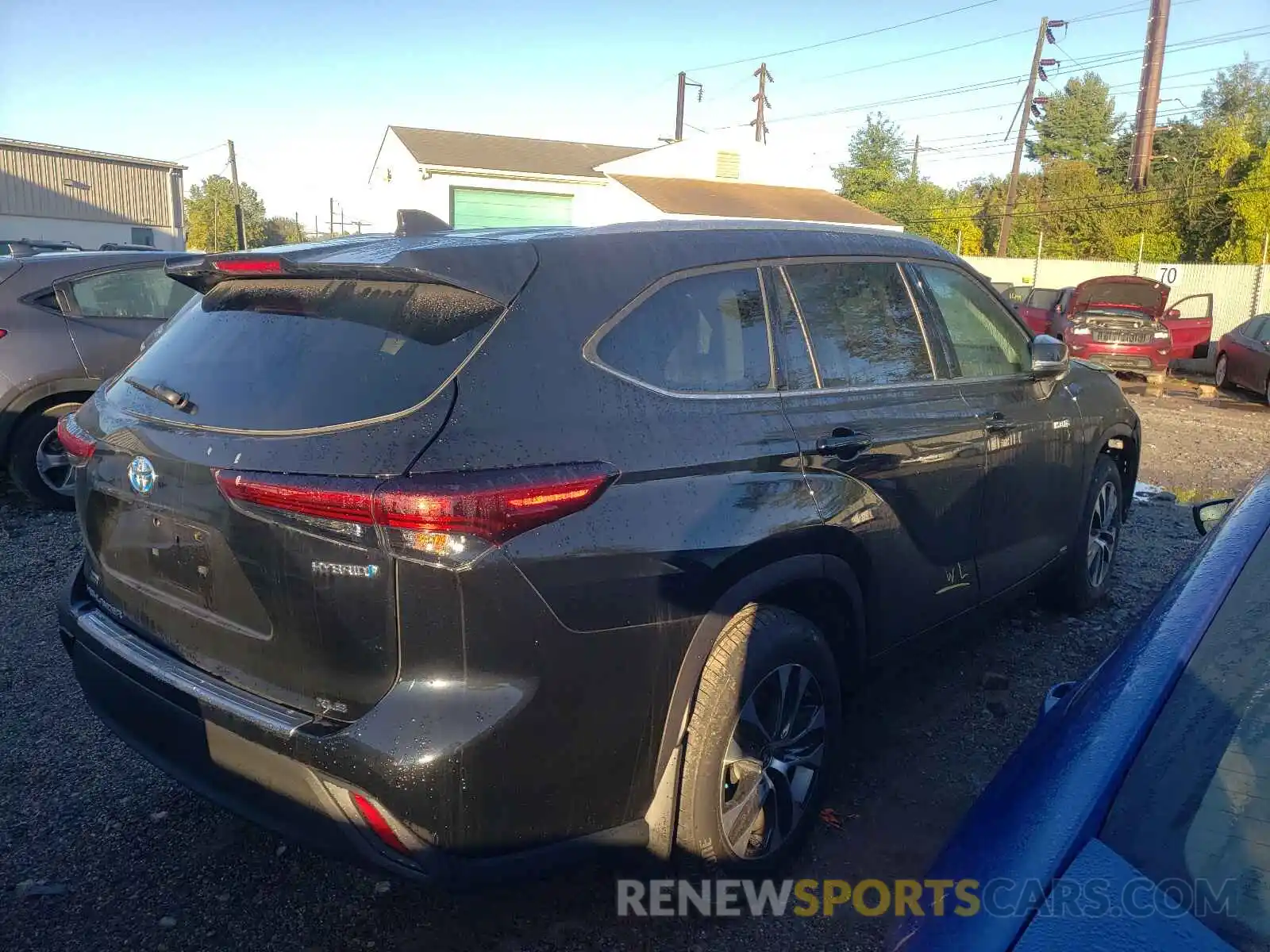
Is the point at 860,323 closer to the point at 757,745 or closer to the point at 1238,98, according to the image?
the point at 757,745

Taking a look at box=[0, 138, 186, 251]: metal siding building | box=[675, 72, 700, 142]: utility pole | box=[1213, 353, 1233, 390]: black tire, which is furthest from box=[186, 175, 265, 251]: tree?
box=[1213, 353, 1233, 390]: black tire

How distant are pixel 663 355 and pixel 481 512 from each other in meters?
0.78

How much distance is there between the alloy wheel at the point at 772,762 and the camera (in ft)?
8.93

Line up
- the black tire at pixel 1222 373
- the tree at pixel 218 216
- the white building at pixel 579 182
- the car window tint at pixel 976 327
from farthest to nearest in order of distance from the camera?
the tree at pixel 218 216 → the white building at pixel 579 182 → the black tire at pixel 1222 373 → the car window tint at pixel 976 327

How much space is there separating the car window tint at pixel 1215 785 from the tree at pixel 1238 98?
50.6m

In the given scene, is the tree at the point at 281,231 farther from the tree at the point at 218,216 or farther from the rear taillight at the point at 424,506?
the rear taillight at the point at 424,506

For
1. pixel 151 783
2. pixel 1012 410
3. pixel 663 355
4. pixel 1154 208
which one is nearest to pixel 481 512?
pixel 663 355

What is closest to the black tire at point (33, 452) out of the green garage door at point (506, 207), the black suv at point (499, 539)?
the black suv at point (499, 539)

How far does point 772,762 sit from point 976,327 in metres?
2.14

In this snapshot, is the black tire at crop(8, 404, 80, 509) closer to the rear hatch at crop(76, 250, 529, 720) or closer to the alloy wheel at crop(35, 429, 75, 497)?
the alloy wheel at crop(35, 429, 75, 497)

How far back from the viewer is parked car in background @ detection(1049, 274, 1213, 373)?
15.6m

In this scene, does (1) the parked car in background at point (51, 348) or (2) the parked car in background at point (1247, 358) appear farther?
(2) the parked car in background at point (1247, 358)

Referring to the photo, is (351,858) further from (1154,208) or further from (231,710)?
(1154,208)

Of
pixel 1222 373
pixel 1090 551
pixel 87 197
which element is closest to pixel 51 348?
pixel 1090 551
